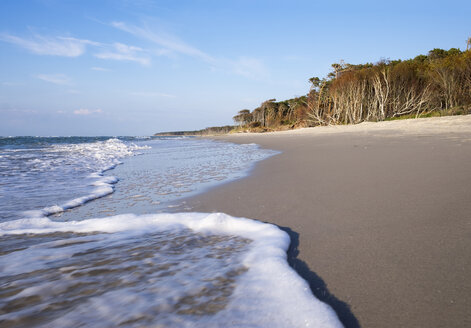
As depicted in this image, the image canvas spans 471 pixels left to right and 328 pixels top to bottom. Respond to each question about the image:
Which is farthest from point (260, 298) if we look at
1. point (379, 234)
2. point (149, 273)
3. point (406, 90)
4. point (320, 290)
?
point (406, 90)

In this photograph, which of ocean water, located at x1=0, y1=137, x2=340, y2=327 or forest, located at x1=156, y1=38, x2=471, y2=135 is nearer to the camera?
ocean water, located at x1=0, y1=137, x2=340, y2=327

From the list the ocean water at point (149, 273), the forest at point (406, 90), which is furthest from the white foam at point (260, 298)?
the forest at point (406, 90)

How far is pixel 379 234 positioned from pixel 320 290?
0.80 meters

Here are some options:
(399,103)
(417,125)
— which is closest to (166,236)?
(417,125)

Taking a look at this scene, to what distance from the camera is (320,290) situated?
4.01 feet

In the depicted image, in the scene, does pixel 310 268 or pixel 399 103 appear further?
pixel 399 103

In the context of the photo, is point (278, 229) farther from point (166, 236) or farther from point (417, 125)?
point (417, 125)

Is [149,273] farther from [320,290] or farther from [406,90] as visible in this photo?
[406,90]

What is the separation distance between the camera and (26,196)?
12.2ft

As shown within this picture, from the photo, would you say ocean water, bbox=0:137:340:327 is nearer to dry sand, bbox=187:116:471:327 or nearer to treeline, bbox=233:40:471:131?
dry sand, bbox=187:116:471:327

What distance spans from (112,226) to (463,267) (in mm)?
2401

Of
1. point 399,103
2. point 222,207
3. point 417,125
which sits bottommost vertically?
point 222,207

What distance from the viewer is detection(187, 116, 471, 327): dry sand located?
1077mm

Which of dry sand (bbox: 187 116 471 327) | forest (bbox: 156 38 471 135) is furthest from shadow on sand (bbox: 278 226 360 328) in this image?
forest (bbox: 156 38 471 135)
